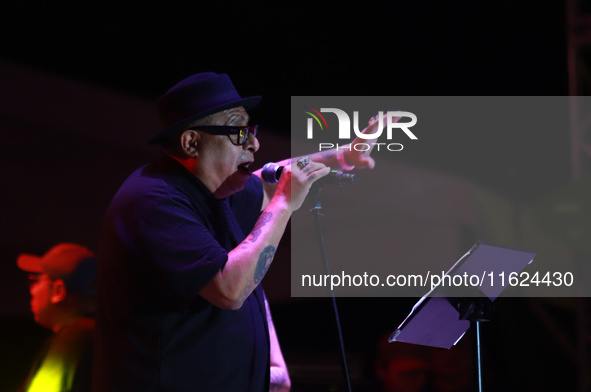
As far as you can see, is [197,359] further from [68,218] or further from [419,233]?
[419,233]

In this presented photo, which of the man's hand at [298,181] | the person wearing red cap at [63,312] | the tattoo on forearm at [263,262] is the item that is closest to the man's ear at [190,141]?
the man's hand at [298,181]

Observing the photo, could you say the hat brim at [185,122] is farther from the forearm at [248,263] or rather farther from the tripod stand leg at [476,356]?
the tripod stand leg at [476,356]

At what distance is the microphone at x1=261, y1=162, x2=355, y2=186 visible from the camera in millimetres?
1854

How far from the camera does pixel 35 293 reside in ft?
11.3

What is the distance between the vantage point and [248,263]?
1626mm

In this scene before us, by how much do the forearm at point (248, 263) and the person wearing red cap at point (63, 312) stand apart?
1629 mm

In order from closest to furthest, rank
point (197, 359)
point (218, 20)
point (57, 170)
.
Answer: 1. point (197, 359)
2. point (57, 170)
3. point (218, 20)

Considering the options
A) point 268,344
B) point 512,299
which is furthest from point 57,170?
point 512,299

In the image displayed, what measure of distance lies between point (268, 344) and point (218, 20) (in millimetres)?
2796

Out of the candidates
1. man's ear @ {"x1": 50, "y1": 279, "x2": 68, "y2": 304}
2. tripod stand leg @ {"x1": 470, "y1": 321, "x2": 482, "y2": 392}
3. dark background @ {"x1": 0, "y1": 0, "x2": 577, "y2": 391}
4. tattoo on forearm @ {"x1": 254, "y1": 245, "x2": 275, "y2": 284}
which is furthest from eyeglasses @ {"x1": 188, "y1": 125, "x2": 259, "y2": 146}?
dark background @ {"x1": 0, "y1": 0, "x2": 577, "y2": 391}

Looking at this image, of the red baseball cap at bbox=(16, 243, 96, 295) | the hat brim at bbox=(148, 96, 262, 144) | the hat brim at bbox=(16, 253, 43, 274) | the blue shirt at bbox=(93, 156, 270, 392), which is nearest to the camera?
the blue shirt at bbox=(93, 156, 270, 392)

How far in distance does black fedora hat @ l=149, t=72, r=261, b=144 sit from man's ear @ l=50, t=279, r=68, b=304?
1689mm

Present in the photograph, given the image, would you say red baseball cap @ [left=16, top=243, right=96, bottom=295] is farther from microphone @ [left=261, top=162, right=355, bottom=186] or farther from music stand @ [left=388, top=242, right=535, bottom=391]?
music stand @ [left=388, top=242, right=535, bottom=391]

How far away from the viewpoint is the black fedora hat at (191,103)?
1860 millimetres
